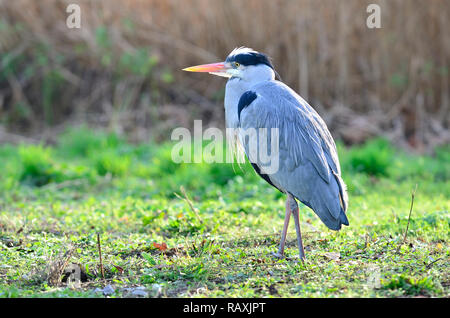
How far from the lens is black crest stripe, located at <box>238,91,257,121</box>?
479 centimetres

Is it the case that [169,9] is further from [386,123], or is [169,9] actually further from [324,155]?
[324,155]

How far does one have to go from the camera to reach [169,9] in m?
9.99

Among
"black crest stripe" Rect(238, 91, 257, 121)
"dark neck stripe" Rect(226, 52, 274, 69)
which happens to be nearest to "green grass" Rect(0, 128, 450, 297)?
"black crest stripe" Rect(238, 91, 257, 121)

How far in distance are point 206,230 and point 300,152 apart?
3.82 feet

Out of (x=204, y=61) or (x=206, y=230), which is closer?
(x=206, y=230)

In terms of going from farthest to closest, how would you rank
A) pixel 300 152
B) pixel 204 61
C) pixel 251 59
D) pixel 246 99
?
pixel 204 61 < pixel 251 59 < pixel 246 99 < pixel 300 152

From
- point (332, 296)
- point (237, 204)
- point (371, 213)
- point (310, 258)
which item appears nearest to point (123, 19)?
point (237, 204)

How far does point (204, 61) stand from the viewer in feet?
32.3

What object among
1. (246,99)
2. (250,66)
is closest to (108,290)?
(246,99)

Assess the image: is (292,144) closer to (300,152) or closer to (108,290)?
(300,152)

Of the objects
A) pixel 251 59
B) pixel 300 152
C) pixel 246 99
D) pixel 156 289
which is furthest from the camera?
pixel 251 59

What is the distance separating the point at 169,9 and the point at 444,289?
759 centimetres

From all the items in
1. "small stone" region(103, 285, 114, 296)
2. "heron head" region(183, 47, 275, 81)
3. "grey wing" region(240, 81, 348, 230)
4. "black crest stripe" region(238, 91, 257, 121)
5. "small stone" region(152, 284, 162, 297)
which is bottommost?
"small stone" region(103, 285, 114, 296)

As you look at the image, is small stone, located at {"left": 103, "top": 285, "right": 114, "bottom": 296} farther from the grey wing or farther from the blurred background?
the blurred background
